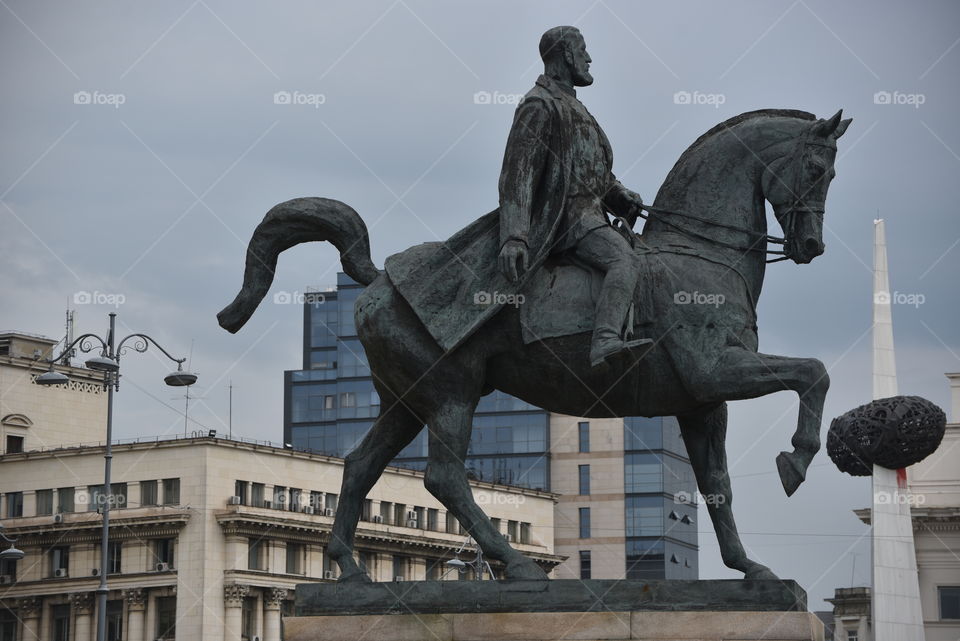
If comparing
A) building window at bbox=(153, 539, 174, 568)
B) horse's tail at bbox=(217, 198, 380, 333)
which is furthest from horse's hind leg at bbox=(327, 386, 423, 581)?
building window at bbox=(153, 539, 174, 568)

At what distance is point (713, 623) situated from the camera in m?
14.9

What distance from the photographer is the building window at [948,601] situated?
85062 millimetres

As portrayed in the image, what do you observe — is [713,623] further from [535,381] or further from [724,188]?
[724,188]

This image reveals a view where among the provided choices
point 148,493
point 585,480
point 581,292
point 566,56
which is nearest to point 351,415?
point 585,480

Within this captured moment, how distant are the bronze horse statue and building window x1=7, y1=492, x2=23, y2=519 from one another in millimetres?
84494

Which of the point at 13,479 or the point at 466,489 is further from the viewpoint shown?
the point at 13,479

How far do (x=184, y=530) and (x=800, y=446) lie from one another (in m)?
81.1

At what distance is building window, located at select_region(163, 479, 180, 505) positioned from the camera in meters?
93.9

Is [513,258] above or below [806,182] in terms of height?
below

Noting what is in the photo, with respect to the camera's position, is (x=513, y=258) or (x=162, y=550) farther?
(x=162, y=550)

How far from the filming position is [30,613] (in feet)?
314

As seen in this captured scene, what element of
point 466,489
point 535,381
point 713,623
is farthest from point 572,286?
point 713,623

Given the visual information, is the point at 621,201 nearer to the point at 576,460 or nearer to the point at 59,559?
the point at 59,559

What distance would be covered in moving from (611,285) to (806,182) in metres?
2.03
